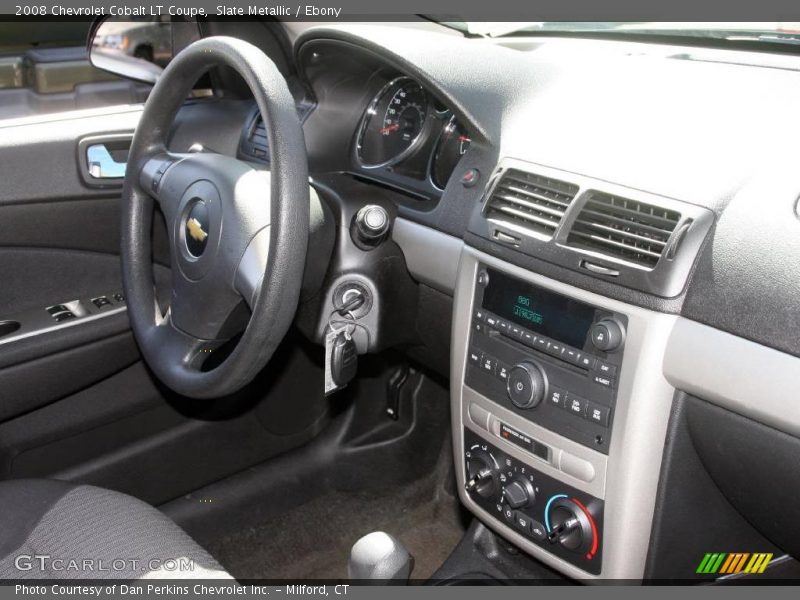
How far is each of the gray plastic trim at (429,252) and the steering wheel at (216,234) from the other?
313 mm

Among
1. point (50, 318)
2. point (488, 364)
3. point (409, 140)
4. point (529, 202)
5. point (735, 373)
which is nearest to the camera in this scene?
point (735, 373)

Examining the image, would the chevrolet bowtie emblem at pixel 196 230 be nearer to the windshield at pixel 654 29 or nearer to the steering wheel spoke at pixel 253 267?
the steering wheel spoke at pixel 253 267

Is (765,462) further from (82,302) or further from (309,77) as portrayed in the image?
(82,302)

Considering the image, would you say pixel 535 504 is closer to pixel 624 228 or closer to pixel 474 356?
pixel 474 356

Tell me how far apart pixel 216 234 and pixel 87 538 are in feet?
1.66

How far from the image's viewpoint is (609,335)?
4.14ft

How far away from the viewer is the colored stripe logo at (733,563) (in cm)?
151

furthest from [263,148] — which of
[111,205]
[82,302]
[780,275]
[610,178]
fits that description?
[780,275]

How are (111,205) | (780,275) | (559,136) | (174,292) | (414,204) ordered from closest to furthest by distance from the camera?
(780,275), (559,136), (174,292), (414,204), (111,205)

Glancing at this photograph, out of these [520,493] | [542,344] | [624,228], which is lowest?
[520,493]

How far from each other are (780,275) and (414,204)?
0.72 m

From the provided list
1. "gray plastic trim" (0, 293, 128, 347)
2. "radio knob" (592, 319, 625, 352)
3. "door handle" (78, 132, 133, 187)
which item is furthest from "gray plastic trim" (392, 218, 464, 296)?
"door handle" (78, 132, 133, 187)

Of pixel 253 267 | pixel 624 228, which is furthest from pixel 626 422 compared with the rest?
pixel 253 267

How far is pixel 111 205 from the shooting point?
2.03m
